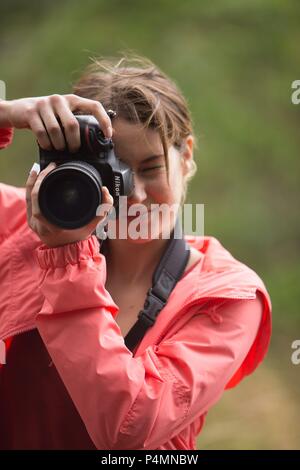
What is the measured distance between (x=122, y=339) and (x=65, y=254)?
168 mm

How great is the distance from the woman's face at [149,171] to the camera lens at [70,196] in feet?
0.51

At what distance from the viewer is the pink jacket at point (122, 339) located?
1151mm

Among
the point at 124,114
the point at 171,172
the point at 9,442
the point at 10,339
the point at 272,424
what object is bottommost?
the point at 272,424

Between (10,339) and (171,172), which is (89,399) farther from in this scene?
(171,172)

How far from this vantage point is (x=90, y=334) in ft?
3.79

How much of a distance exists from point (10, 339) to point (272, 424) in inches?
63.4

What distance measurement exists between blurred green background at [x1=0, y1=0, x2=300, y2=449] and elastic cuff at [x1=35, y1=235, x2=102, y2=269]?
6.73 feet

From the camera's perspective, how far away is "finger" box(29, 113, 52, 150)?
47.1 inches

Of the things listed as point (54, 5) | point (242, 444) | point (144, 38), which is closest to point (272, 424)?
point (242, 444)
